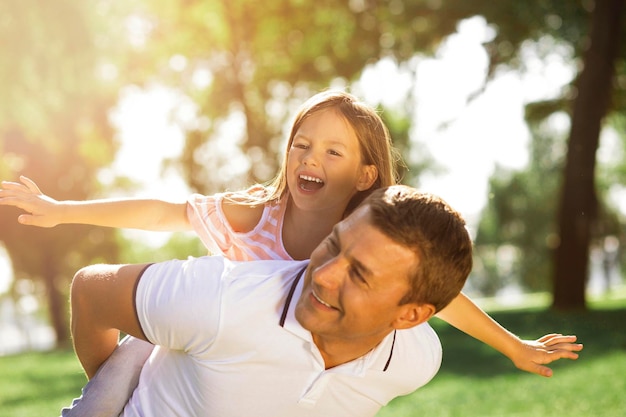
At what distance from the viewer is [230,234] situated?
364 centimetres

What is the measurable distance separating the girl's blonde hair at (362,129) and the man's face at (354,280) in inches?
56.5

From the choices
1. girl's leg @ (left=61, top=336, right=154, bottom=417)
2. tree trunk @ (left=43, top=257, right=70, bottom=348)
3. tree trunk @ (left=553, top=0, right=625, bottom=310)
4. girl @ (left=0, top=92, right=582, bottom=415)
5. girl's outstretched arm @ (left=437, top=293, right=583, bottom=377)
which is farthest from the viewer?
tree trunk @ (left=43, top=257, right=70, bottom=348)

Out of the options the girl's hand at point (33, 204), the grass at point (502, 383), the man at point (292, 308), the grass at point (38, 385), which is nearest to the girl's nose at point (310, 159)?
the girl's hand at point (33, 204)

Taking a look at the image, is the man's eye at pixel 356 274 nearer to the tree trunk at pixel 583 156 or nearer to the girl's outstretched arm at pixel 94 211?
the girl's outstretched arm at pixel 94 211

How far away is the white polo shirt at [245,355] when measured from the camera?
6.83ft

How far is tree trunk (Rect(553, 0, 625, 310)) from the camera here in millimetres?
14500

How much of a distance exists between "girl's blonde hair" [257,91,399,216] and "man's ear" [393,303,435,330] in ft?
4.43

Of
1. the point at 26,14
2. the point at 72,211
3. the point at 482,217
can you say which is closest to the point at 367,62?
the point at 26,14

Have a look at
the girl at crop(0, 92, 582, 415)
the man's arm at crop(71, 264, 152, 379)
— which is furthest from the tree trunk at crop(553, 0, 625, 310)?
the man's arm at crop(71, 264, 152, 379)

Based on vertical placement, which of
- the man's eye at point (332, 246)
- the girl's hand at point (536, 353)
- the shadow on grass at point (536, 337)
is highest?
the man's eye at point (332, 246)

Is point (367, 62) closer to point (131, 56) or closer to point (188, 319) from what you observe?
point (131, 56)

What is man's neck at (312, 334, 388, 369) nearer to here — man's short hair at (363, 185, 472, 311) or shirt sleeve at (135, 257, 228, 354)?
man's short hair at (363, 185, 472, 311)

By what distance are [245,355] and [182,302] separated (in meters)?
0.25

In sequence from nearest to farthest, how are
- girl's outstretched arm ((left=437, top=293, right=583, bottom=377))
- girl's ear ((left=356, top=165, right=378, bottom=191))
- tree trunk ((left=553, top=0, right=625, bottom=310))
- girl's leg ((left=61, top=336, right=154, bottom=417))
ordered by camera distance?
1. girl's leg ((left=61, top=336, right=154, bottom=417))
2. girl's outstretched arm ((left=437, top=293, right=583, bottom=377))
3. girl's ear ((left=356, top=165, right=378, bottom=191))
4. tree trunk ((left=553, top=0, right=625, bottom=310))
